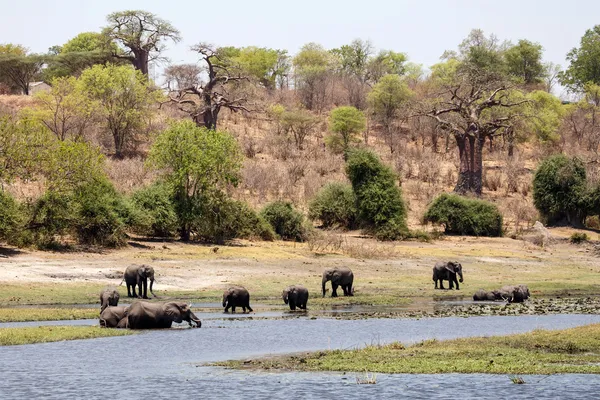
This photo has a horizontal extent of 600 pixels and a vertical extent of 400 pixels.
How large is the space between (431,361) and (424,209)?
4494cm

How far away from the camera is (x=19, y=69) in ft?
309

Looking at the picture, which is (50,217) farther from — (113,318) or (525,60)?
(525,60)

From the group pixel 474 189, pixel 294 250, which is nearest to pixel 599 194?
pixel 474 189

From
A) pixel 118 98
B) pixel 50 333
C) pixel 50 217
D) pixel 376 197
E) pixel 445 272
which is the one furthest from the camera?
pixel 118 98

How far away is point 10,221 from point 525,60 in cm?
8543

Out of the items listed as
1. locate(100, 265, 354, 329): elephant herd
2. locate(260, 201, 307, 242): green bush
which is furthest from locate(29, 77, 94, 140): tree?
locate(100, 265, 354, 329): elephant herd

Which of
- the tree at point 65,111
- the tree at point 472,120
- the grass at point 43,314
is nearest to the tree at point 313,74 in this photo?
the tree at point 472,120

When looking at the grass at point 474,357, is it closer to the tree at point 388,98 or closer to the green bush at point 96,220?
the green bush at point 96,220

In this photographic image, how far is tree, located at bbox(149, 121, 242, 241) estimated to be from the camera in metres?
49.9

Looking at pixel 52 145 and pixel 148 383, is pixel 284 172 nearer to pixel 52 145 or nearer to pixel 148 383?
pixel 52 145

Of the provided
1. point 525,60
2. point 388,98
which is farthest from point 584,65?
point 388,98

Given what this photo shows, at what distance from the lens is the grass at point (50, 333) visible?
22922 millimetres

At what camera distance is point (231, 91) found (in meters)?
83.2

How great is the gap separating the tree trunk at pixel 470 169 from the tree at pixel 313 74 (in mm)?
30344
